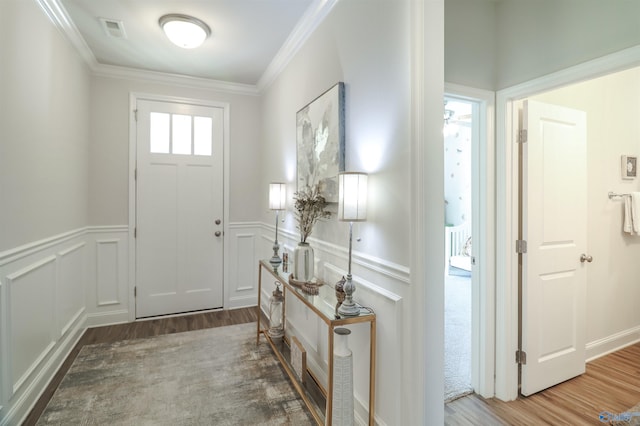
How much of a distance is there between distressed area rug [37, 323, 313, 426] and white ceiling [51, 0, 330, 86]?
2644mm

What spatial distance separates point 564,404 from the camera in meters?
2.09

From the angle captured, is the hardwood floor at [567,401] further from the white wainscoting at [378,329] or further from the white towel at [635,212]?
the white towel at [635,212]

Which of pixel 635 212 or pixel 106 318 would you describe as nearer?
pixel 635 212

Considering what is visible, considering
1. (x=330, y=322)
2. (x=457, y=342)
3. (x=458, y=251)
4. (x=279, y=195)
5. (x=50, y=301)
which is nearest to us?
(x=330, y=322)

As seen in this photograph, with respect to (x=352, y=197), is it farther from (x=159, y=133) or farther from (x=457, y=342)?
(x=159, y=133)

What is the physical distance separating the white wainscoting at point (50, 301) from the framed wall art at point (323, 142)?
73.6 inches

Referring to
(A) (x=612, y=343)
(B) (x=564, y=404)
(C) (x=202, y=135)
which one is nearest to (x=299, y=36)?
(C) (x=202, y=135)

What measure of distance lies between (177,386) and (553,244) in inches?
113

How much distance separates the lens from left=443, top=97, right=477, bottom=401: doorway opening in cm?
258

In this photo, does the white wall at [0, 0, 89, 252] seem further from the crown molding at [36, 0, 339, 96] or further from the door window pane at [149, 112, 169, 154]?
the door window pane at [149, 112, 169, 154]

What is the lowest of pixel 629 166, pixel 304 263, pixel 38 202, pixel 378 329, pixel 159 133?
pixel 378 329

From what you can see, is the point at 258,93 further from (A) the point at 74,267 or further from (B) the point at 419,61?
(B) the point at 419,61

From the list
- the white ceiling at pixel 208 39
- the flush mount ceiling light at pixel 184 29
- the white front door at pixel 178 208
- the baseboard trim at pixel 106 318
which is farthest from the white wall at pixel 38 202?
the flush mount ceiling light at pixel 184 29

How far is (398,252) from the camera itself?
1524 millimetres
